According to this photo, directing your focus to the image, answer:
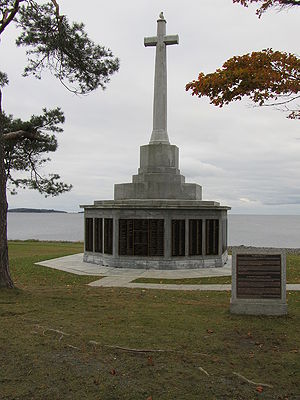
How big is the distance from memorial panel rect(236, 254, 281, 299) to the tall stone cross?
12334mm

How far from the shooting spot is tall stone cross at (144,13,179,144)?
20391 millimetres

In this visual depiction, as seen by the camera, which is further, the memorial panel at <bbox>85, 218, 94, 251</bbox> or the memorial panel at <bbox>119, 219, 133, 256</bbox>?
the memorial panel at <bbox>85, 218, 94, 251</bbox>

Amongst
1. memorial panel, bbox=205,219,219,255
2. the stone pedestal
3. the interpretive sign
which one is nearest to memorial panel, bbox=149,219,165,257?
the stone pedestal

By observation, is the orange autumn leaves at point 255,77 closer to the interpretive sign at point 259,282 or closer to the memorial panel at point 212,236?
the interpretive sign at point 259,282

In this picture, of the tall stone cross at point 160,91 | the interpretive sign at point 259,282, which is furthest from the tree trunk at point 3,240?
the tall stone cross at point 160,91

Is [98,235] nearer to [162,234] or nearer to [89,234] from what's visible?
[89,234]

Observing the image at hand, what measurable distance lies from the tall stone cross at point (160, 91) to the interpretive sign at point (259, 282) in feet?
40.4

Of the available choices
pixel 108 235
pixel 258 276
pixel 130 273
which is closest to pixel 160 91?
pixel 108 235

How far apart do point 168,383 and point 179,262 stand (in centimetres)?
1312

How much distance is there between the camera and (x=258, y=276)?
351 inches

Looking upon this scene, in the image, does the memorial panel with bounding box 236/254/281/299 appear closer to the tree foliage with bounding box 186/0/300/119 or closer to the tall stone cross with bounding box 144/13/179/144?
the tree foliage with bounding box 186/0/300/119

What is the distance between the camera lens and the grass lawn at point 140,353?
501 cm

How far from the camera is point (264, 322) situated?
8.27 m

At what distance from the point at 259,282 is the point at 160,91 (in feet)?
44.2
